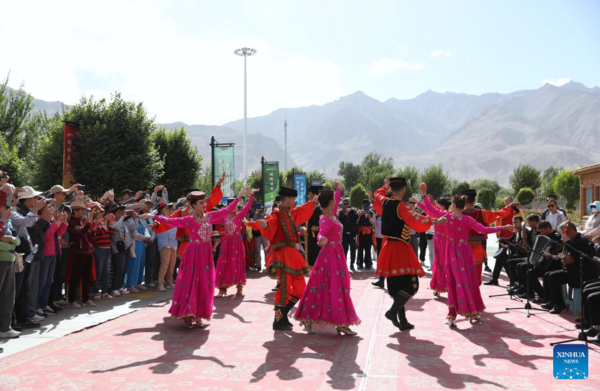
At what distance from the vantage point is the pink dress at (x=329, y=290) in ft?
22.7

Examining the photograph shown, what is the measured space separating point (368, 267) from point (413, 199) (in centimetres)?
816

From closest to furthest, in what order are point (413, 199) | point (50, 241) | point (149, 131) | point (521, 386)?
point (521, 386) < point (413, 199) < point (50, 241) < point (149, 131)

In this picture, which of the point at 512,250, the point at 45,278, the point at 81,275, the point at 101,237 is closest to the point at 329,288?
the point at 45,278

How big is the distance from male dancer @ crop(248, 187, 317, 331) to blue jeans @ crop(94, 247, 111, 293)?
367cm

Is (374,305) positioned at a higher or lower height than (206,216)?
lower

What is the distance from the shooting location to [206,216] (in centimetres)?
770

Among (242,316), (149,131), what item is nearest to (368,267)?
(242,316)

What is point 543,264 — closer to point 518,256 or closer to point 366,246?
point 518,256

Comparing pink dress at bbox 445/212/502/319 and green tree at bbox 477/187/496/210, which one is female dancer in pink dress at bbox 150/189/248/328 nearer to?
pink dress at bbox 445/212/502/319

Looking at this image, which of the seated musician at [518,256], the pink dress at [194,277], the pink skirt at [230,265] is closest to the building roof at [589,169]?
the seated musician at [518,256]

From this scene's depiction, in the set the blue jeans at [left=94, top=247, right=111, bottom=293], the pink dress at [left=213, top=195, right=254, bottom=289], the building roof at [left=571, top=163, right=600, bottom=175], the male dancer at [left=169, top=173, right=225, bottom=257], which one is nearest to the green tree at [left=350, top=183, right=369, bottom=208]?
the building roof at [left=571, top=163, right=600, bottom=175]

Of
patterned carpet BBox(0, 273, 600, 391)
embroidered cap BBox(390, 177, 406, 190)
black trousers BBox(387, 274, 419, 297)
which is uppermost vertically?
embroidered cap BBox(390, 177, 406, 190)

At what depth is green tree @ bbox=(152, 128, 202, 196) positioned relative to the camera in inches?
1063

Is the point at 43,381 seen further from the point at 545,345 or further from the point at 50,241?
the point at 545,345
